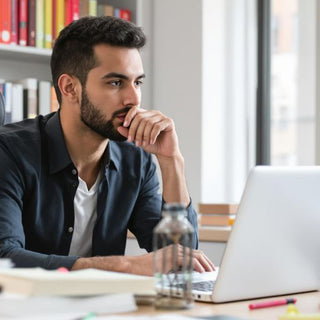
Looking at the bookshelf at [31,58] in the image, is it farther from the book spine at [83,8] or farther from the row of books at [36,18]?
the book spine at [83,8]

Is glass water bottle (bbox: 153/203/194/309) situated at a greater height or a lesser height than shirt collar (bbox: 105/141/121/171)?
lesser

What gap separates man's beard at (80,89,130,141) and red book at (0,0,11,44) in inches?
45.8

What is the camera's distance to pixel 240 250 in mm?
1266

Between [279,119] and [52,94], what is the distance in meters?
2.48

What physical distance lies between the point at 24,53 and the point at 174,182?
4.94ft

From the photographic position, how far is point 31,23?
10.7 ft

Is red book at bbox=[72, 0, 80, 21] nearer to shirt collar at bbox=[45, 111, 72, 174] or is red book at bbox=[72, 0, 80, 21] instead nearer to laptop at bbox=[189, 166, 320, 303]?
shirt collar at bbox=[45, 111, 72, 174]

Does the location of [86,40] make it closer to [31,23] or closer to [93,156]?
[93,156]

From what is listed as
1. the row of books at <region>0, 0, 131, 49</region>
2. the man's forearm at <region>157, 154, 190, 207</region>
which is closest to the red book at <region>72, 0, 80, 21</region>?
the row of books at <region>0, 0, 131, 49</region>

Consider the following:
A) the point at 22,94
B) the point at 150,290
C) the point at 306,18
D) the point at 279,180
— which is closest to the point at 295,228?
the point at 279,180

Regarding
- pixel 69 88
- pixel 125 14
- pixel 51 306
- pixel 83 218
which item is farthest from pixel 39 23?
pixel 51 306

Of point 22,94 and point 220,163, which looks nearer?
point 22,94

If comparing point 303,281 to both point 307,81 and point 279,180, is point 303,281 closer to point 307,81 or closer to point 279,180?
point 279,180

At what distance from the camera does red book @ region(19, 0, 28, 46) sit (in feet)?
10.5
